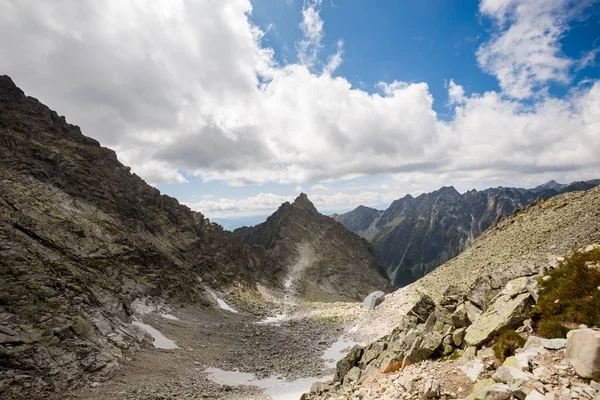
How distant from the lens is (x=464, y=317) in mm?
15898

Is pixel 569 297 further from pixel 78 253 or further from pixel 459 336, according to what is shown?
pixel 78 253

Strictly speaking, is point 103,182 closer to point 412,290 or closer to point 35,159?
point 35,159

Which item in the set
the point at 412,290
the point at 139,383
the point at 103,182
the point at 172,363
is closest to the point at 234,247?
the point at 103,182

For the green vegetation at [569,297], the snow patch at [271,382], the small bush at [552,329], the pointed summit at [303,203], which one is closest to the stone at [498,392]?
the small bush at [552,329]

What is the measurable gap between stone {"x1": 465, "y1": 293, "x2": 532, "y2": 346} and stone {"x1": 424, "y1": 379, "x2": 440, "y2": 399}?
3.18 meters

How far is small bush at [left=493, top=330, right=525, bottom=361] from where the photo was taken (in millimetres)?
10355

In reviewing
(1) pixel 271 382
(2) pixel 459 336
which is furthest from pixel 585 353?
(1) pixel 271 382

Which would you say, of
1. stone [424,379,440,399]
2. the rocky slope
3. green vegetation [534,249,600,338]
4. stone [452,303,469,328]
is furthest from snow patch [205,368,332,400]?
green vegetation [534,249,600,338]

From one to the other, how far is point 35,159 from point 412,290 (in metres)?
101

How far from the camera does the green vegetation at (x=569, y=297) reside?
32.7 ft

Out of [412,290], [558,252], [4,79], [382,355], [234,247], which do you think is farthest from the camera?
[234,247]

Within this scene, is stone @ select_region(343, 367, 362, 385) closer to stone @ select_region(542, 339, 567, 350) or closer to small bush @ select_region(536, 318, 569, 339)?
small bush @ select_region(536, 318, 569, 339)

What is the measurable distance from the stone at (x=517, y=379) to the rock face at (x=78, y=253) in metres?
36.3

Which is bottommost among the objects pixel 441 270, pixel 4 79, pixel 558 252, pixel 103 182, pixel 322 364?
pixel 322 364
